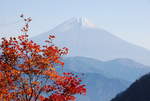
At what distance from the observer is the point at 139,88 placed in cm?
17025

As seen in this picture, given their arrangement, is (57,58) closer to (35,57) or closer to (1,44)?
(35,57)

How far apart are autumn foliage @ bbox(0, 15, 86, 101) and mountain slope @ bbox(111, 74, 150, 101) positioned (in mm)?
132392

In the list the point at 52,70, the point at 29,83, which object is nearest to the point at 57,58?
the point at 52,70

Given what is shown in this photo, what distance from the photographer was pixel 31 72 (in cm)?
2828

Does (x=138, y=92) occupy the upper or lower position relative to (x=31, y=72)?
lower

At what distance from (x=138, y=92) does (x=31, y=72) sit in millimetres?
143474

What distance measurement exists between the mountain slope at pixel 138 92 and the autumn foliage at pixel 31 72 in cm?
13239

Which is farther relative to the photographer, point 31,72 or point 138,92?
point 138,92

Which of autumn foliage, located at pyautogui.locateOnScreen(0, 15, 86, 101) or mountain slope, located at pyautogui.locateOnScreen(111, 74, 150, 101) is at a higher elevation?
autumn foliage, located at pyautogui.locateOnScreen(0, 15, 86, 101)

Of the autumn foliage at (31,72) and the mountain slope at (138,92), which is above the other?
the autumn foliage at (31,72)

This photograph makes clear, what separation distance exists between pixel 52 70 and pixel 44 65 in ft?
3.55

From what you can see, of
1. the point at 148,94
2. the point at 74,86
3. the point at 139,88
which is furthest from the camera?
the point at 139,88

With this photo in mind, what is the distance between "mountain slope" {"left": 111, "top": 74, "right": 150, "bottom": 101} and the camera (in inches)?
6368

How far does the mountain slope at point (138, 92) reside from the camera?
16175 cm
